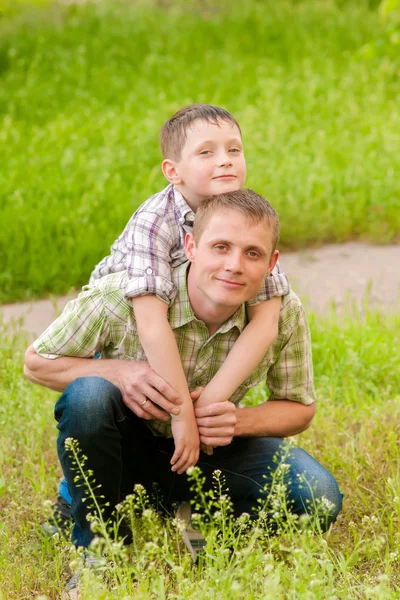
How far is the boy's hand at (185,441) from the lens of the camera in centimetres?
290

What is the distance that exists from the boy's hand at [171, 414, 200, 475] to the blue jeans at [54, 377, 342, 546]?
0.18 meters

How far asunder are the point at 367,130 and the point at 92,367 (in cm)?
561

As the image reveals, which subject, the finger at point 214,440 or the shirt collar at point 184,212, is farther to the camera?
the shirt collar at point 184,212

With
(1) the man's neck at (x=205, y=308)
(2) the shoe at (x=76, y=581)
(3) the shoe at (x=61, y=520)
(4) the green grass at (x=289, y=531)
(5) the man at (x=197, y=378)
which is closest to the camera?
(4) the green grass at (x=289, y=531)

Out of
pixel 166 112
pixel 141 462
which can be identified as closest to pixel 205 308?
pixel 141 462

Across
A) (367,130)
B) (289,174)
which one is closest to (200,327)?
(289,174)

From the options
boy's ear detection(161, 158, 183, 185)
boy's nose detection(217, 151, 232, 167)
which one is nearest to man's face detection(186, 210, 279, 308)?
boy's nose detection(217, 151, 232, 167)

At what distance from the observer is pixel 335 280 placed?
235 inches

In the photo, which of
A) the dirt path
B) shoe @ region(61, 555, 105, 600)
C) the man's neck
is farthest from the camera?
the dirt path

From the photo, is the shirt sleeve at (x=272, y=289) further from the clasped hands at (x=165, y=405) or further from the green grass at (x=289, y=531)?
the green grass at (x=289, y=531)

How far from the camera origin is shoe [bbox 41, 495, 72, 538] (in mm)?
3268

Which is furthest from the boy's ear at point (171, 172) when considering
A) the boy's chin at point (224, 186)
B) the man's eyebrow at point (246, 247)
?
the man's eyebrow at point (246, 247)

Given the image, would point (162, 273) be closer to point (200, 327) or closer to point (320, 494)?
point (200, 327)

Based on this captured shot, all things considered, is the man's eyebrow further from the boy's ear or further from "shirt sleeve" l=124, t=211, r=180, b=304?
the boy's ear
